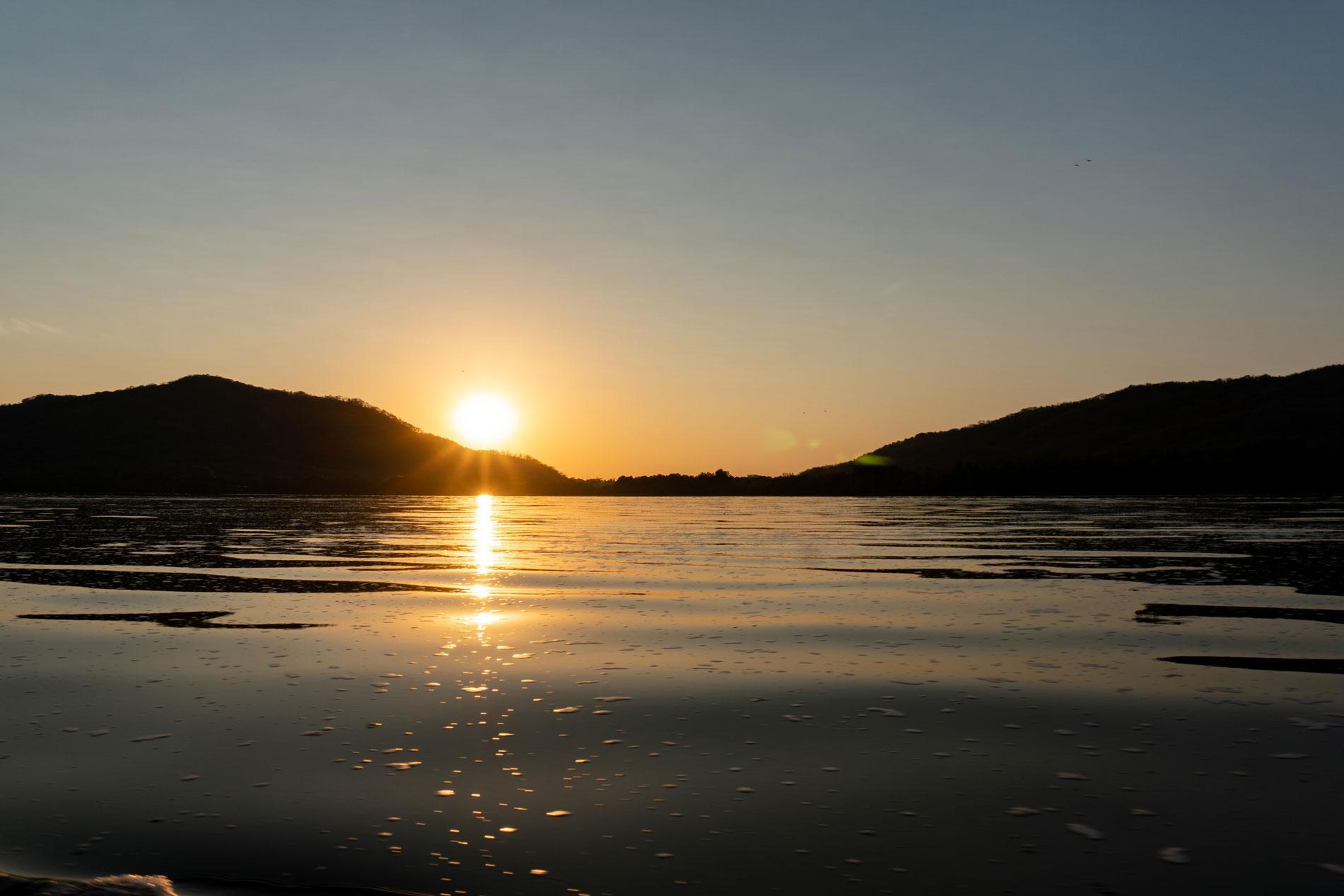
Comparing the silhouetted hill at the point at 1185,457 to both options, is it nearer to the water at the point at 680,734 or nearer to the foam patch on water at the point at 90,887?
the water at the point at 680,734

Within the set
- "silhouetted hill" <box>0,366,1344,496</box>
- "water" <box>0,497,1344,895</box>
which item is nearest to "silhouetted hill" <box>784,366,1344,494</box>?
"silhouetted hill" <box>0,366,1344,496</box>

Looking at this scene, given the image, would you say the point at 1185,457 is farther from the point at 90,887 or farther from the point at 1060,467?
the point at 90,887

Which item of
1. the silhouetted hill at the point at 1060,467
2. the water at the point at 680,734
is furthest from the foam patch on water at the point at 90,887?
the silhouetted hill at the point at 1060,467

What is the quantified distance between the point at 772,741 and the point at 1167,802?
115 inches

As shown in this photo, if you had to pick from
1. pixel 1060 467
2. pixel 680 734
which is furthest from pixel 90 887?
pixel 1060 467

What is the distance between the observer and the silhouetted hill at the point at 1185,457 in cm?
11488

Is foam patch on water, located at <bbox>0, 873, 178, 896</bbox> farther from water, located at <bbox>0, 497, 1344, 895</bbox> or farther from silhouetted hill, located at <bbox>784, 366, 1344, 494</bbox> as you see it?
silhouetted hill, located at <bbox>784, 366, 1344, 494</bbox>

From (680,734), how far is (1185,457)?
13909 cm

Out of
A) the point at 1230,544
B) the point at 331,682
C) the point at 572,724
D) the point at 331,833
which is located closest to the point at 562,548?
the point at 1230,544

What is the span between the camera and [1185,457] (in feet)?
431

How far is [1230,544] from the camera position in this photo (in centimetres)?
2950

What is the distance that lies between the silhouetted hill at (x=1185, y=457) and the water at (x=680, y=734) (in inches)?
4173

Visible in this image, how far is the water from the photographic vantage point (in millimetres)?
5797

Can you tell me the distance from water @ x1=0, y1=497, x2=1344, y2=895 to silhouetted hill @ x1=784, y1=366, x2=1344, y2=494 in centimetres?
10598
